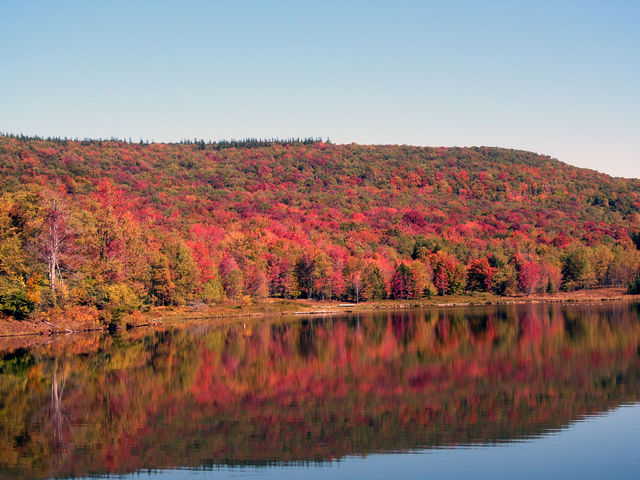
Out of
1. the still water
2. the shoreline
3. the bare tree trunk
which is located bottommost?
the shoreline

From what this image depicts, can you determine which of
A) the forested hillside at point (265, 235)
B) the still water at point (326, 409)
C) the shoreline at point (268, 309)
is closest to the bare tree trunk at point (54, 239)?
the forested hillside at point (265, 235)

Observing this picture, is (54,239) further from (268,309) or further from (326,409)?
(326,409)

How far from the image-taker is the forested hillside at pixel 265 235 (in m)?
63.3

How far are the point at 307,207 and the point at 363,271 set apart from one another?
60451 millimetres

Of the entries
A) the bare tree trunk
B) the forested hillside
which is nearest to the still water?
the bare tree trunk

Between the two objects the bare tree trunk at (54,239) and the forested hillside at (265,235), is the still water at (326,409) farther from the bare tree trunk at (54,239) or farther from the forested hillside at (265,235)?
the forested hillside at (265,235)

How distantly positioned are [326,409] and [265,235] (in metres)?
105

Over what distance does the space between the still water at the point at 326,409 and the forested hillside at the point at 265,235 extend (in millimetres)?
15849

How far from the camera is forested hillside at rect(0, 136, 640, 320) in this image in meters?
63.3

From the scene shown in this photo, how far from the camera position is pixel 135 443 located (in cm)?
2125

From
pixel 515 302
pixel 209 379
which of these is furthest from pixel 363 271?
pixel 209 379

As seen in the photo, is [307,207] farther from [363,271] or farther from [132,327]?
[132,327]

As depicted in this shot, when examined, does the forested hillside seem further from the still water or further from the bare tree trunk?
the still water

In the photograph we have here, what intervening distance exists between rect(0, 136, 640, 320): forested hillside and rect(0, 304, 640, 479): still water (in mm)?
15849
